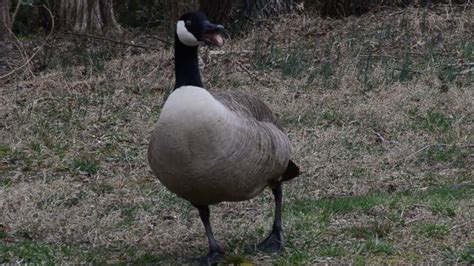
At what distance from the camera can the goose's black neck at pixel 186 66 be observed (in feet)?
18.4

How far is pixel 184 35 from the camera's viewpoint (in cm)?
570

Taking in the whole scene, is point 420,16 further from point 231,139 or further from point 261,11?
point 231,139

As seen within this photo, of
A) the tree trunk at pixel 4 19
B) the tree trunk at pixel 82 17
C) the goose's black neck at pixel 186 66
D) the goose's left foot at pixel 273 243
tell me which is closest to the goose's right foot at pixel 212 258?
the goose's left foot at pixel 273 243

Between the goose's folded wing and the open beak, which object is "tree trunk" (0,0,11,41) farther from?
the open beak

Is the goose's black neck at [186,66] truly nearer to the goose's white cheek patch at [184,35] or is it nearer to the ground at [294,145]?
the goose's white cheek patch at [184,35]

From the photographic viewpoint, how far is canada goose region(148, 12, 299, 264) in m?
5.34

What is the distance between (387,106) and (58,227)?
443 cm

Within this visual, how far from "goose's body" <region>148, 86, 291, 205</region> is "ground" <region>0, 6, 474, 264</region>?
0.55 m

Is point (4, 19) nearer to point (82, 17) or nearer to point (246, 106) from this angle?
point (82, 17)

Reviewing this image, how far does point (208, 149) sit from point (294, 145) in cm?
384

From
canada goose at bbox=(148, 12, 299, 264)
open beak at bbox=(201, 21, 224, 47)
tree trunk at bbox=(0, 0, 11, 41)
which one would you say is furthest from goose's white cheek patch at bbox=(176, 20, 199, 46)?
tree trunk at bbox=(0, 0, 11, 41)

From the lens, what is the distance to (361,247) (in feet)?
19.7

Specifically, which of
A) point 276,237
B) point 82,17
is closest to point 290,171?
point 276,237

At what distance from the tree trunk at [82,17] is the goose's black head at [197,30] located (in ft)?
33.3
